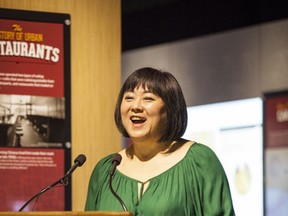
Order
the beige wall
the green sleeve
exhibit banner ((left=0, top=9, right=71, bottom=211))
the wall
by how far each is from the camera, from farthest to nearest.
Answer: the wall → the beige wall → exhibit banner ((left=0, top=9, right=71, bottom=211)) → the green sleeve

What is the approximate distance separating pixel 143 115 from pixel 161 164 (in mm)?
197

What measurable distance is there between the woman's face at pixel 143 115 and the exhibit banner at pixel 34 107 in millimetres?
709

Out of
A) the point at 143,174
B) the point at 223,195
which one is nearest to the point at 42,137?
the point at 143,174

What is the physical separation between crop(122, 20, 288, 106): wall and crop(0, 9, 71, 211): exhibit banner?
7.27ft

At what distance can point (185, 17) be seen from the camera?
6.29m

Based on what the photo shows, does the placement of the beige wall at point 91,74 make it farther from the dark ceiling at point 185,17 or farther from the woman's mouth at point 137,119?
the dark ceiling at point 185,17

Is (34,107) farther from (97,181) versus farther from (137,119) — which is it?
(137,119)

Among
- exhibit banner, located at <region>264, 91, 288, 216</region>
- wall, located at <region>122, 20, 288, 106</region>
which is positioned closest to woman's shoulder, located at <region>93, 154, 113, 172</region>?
exhibit banner, located at <region>264, 91, 288, 216</region>

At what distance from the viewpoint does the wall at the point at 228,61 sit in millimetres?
5938

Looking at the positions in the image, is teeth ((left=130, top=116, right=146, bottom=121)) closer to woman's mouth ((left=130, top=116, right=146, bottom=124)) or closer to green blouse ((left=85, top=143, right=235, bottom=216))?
woman's mouth ((left=130, top=116, right=146, bottom=124))

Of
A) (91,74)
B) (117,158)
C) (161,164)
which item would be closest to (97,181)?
(117,158)

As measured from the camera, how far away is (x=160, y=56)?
6535mm

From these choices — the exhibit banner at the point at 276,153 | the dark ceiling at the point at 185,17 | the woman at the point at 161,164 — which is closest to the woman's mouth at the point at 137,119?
the woman at the point at 161,164

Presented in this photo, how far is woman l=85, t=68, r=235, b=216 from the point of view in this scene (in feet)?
10.8
